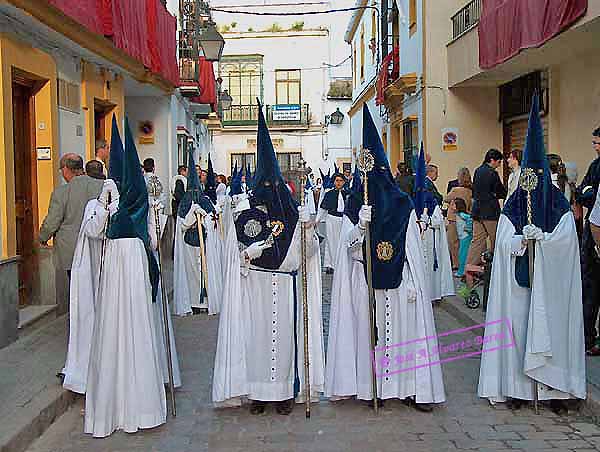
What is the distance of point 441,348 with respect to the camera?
350 inches

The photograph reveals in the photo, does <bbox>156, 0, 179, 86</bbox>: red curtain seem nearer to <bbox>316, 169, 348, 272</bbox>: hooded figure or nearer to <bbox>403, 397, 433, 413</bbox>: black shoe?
<bbox>316, 169, 348, 272</bbox>: hooded figure

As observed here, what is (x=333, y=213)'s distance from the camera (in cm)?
1409

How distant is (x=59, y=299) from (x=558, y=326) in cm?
618

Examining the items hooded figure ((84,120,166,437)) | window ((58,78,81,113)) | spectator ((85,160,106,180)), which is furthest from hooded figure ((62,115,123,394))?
window ((58,78,81,113))

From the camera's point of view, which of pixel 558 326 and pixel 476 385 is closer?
pixel 558 326

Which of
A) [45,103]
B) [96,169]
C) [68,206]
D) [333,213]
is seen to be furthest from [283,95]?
[68,206]

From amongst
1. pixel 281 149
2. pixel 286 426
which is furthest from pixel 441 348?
pixel 281 149

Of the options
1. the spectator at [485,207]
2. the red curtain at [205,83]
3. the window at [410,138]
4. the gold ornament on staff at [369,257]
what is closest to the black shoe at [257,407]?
the gold ornament on staff at [369,257]

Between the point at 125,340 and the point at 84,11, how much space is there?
588 cm

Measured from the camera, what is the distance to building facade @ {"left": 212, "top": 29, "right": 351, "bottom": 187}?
39031 mm

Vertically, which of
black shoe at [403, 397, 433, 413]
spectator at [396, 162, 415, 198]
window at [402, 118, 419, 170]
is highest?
window at [402, 118, 419, 170]

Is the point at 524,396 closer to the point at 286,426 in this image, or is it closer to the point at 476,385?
the point at 476,385

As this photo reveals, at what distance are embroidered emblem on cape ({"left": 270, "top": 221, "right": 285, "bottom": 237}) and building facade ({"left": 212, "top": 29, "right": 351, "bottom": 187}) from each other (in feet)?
105

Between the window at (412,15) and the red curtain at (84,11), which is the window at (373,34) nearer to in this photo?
the window at (412,15)
